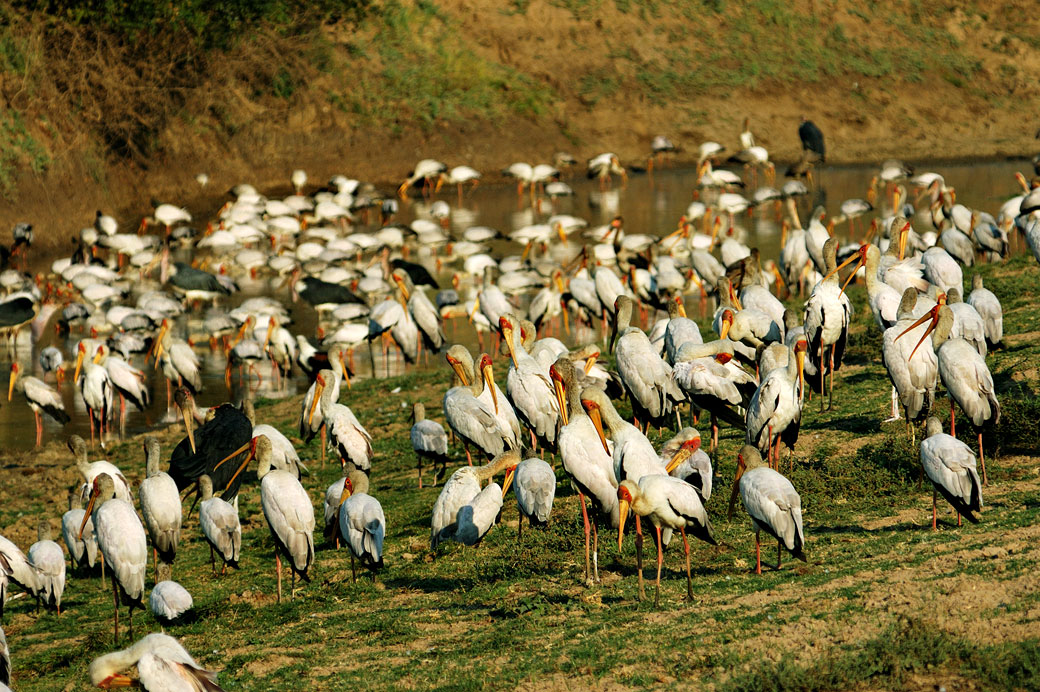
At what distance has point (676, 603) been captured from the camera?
7945mm

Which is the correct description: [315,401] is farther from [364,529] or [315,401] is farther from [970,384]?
[970,384]

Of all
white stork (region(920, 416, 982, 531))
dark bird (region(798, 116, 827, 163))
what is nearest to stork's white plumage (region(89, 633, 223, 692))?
white stork (region(920, 416, 982, 531))

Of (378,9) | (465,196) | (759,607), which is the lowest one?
(465,196)

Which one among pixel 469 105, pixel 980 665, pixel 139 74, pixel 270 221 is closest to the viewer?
pixel 980 665

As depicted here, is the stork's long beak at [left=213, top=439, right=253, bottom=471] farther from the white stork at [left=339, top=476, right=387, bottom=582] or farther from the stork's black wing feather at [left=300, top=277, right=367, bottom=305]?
the stork's black wing feather at [left=300, top=277, right=367, bottom=305]

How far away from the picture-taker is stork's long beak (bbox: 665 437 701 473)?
29.8 feet

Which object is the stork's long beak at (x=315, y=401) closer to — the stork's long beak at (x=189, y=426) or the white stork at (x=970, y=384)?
the stork's long beak at (x=189, y=426)

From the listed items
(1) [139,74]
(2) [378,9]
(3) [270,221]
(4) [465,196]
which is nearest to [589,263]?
(3) [270,221]

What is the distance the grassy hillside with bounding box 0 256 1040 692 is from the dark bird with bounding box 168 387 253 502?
1.65ft

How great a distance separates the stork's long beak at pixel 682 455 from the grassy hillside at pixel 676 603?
0.59 metres

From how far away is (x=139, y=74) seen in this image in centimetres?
3086

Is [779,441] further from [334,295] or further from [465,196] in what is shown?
[465,196]

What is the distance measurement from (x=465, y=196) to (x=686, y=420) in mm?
20648

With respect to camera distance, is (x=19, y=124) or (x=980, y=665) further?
(x=19, y=124)
